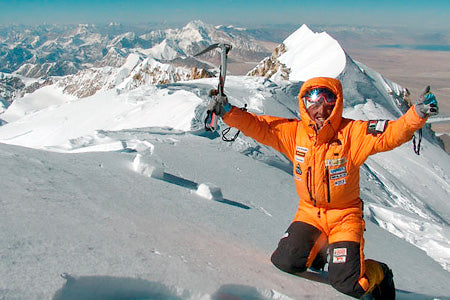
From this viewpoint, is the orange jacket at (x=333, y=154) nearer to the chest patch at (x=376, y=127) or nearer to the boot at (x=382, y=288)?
the chest patch at (x=376, y=127)

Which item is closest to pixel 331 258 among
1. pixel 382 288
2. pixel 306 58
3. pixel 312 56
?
pixel 382 288

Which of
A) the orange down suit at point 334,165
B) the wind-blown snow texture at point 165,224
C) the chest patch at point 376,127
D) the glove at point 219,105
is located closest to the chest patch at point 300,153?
the orange down suit at point 334,165

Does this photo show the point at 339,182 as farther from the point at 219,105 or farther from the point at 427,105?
the point at 219,105

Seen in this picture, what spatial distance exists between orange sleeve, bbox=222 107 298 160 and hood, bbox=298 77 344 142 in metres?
0.19

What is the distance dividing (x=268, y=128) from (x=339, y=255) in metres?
1.35

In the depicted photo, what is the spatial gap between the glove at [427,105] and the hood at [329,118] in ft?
2.29

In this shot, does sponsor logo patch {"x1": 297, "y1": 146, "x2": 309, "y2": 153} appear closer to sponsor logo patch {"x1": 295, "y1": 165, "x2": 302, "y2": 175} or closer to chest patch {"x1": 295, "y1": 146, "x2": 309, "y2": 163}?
chest patch {"x1": 295, "y1": 146, "x2": 309, "y2": 163}

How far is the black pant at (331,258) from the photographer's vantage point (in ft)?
9.21

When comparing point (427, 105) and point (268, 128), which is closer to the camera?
point (427, 105)

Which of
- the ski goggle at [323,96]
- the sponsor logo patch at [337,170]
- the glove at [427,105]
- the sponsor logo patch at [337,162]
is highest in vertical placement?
the glove at [427,105]

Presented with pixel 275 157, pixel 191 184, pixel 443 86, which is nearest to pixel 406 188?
pixel 275 157

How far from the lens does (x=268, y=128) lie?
11.8ft

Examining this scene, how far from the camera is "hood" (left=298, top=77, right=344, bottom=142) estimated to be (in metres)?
3.24

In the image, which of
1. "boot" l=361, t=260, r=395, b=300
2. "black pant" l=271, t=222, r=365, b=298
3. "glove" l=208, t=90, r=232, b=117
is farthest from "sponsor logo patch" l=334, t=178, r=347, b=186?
"glove" l=208, t=90, r=232, b=117
